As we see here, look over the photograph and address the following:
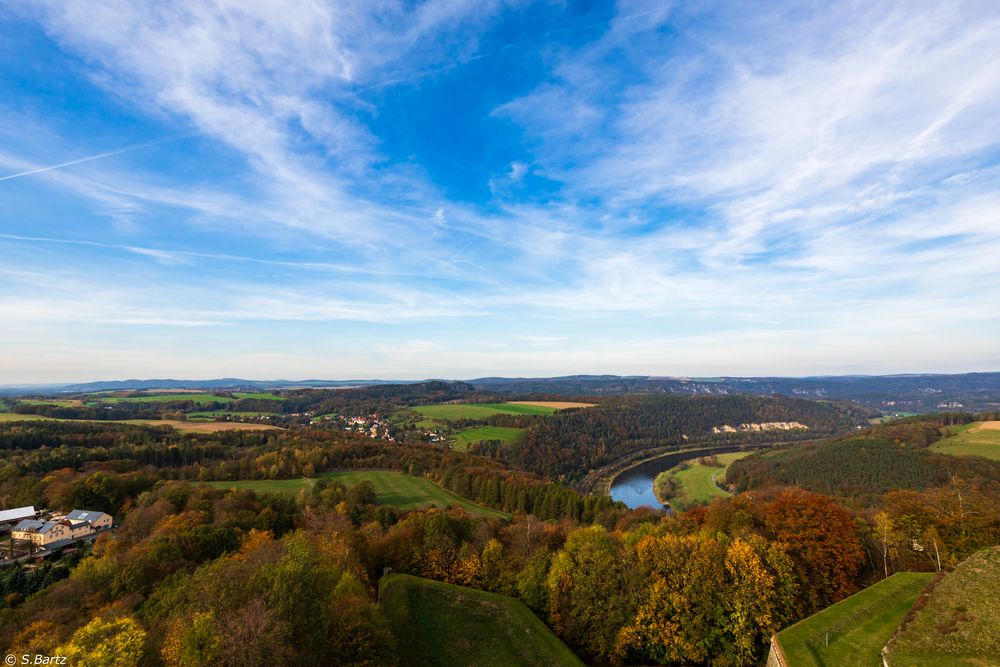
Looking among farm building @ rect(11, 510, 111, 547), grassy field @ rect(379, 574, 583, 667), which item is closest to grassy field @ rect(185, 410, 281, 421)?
farm building @ rect(11, 510, 111, 547)

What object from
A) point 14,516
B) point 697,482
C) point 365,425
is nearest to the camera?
point 14,516

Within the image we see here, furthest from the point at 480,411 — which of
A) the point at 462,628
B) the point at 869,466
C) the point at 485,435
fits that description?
the point at 462,628

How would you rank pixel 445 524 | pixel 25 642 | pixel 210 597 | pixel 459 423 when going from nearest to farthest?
pixel 210 597 < pixel 25 642 < pixel 445 524 < pixel 459 423

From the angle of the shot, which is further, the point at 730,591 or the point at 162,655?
the point at 730,591

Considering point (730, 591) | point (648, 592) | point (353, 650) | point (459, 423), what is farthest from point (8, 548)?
point (459, 423)

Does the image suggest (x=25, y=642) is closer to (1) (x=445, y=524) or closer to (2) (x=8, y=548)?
(1) (x=445, y=524)

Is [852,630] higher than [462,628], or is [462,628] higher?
[852,630]

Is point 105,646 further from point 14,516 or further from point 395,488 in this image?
point 395,488

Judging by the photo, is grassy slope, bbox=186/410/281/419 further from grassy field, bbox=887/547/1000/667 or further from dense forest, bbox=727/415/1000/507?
grassy field, bbox=887/547/1000/667
